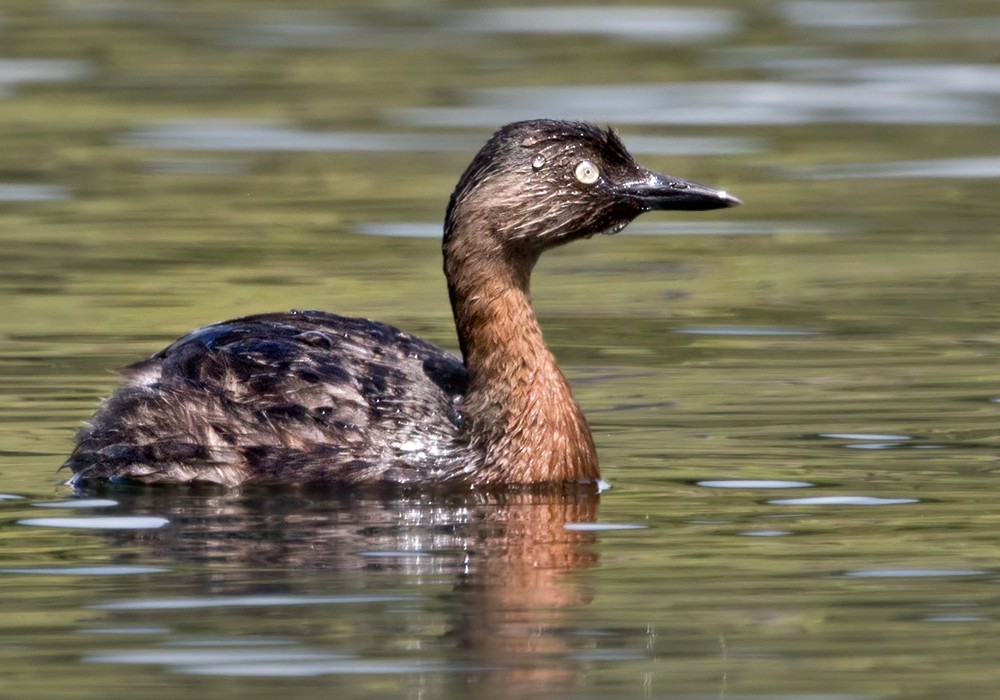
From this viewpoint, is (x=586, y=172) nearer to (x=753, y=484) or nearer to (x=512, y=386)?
(x=512, y=386)

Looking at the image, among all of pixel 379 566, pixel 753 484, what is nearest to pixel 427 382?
pixel 753 484

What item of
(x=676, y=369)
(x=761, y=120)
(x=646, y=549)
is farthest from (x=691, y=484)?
(x=761, y=120)

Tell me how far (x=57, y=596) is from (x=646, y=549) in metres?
2.17

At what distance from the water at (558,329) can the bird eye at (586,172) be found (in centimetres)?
122

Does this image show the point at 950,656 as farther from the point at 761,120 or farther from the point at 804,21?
the point at 804,21

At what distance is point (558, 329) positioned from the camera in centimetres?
1418

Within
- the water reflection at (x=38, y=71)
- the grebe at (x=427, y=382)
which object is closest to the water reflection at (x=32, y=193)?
the water reflection at (x=38, y=71)

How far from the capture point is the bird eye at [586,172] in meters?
11.1

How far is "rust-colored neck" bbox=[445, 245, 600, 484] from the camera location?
10.7 meters

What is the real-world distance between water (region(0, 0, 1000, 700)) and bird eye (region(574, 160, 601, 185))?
1221 mm

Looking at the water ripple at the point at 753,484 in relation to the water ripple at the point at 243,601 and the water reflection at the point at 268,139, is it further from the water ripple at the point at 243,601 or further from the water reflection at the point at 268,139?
the water reflection at the point at 268,139

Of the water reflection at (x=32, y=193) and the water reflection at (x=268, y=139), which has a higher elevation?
the water reflection at (x=268, y=139)

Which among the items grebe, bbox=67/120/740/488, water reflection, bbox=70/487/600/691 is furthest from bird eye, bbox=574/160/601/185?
water reflection, bbox=70/487/600/691

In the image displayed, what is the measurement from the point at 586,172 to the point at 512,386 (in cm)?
101
